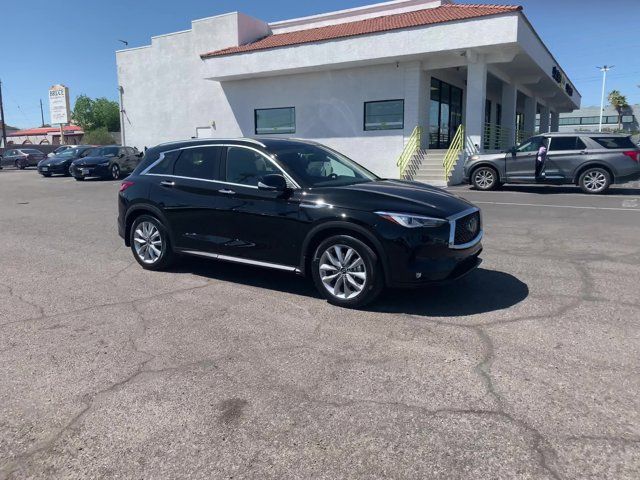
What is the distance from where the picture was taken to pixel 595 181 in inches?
585

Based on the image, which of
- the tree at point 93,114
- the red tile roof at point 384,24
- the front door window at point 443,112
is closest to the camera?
the red tile roof at point 384,24

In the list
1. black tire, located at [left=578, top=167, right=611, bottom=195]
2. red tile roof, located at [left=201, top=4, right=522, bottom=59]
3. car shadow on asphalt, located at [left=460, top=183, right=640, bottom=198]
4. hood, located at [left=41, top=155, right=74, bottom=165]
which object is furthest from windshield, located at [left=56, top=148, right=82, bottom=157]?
black tire, located at [left=578, top=167, right=611, bottom=195]

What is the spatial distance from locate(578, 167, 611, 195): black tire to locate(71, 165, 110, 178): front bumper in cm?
1919

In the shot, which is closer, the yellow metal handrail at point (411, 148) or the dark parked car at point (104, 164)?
the yellow metal handrail at point (411, 148)

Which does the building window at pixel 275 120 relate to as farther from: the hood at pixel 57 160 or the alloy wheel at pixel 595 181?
the alloy wheel at pixel 595 181

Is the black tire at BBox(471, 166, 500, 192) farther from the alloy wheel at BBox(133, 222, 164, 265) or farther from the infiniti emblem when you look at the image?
the alloy wheel at BBox(133, 222, 164, 265)

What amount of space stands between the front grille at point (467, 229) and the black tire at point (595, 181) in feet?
36.9

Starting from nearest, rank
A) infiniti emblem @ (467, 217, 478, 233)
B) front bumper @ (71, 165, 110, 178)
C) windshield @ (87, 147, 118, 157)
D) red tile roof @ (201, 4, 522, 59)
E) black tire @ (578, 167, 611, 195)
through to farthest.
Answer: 1. infiniti emblem @ (467, 217, 478, 233)
2. black tire @ (578, 167, 611, 195)
3. red tile roof @ (201, 4, 522, 59)
4. front bumper @ (71, 165, 110, 178)
5. windshield @ (87, 147, 118, 157)

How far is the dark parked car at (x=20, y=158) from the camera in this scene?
3694cm

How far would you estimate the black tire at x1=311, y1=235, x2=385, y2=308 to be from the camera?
4930mm

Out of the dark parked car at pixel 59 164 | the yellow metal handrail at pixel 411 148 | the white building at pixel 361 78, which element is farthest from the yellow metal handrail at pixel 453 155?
the dark parked car at pixel 59 164

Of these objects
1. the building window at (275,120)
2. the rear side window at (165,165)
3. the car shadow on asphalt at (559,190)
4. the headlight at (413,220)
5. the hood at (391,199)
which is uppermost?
the building window at (275,120)

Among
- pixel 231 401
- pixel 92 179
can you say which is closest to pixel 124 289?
pixel 231 401

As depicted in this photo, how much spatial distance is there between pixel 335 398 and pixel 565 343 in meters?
2.06
